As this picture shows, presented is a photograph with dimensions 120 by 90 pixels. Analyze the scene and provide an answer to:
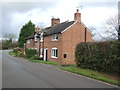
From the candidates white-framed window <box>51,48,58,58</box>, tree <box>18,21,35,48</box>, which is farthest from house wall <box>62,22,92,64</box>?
tree <box>18,21,35,48</box>

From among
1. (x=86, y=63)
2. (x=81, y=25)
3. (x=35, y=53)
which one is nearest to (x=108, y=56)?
(x=86, y=63)

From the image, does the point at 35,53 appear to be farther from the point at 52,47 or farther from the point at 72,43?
the point at 72,43

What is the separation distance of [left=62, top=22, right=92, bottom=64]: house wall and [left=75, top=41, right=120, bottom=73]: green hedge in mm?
7465

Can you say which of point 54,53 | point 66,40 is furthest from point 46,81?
point 54,53

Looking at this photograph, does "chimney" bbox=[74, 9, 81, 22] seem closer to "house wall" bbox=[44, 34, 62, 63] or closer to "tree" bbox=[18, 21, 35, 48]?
"house wall" bbox=[44, 34, 62, 63]

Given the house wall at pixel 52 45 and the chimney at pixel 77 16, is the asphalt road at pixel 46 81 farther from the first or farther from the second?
the chimney at pixel 77 16

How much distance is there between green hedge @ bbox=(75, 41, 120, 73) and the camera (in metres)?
12.9

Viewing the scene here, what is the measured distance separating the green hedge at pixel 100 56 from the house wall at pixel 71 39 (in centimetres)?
747

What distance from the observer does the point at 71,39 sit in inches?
1076

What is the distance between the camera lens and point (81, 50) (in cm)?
1836

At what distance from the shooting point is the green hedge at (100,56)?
1294 cm

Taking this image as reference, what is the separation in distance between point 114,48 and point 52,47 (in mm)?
17048

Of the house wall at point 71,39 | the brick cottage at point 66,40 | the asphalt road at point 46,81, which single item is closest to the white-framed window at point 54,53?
the brick cottage at point 66,40

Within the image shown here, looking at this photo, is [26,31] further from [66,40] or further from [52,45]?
[66,40]
